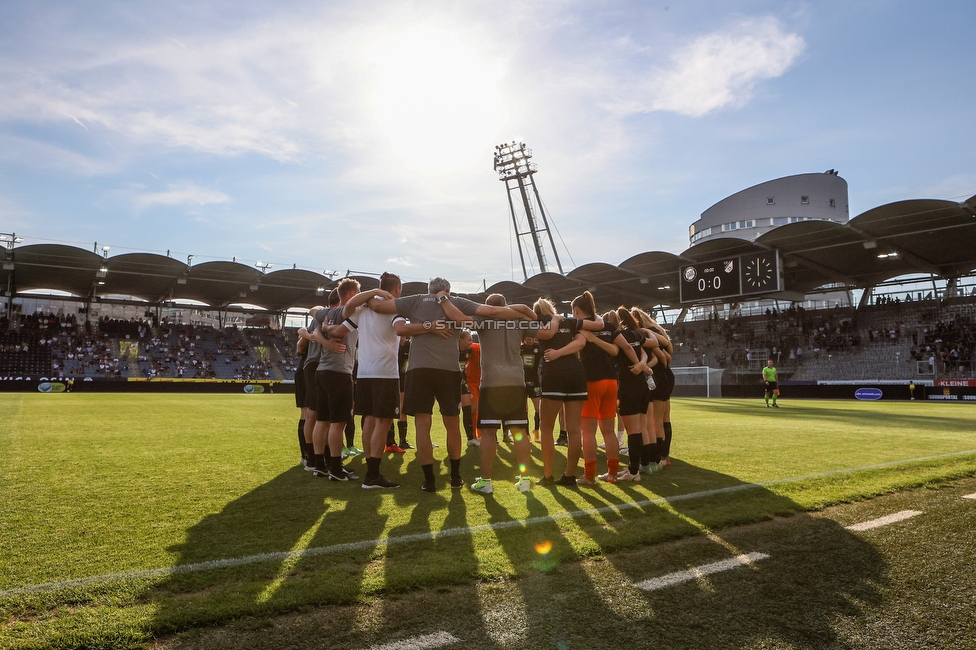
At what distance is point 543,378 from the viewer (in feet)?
19.0

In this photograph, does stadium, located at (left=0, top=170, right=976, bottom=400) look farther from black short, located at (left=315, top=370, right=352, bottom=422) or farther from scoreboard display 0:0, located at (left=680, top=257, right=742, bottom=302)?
black short, located at (left=315, top=370, right=352, bottom=422)

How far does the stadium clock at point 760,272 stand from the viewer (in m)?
29.0

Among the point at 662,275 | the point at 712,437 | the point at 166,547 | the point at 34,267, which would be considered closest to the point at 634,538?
the point at 166,547

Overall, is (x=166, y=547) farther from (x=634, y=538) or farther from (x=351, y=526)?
(x=634, y=538)

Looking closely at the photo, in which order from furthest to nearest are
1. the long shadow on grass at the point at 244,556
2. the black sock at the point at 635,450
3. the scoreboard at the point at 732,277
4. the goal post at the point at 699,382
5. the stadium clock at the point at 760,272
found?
1. the goal post at the point at 699,382
2. the scoreboard at the point at 732,277
3. the stadium clock at the point at 760,272
4. the black sock at the point at 635,450
5. the long shadow on grass at the point at 244,556

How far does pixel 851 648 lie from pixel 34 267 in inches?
1727

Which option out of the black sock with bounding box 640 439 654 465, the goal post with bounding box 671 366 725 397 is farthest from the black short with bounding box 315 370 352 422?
the goal post with bounding box 671 366 725 397

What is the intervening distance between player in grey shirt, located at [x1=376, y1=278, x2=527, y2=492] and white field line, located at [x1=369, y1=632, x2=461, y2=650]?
285 cm

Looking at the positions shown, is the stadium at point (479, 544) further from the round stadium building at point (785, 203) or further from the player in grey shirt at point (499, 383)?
the round stadium building at point (785, 203)

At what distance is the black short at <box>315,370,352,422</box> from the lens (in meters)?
5.91

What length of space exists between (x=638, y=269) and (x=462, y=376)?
32.1m

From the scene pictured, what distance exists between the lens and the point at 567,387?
564cm

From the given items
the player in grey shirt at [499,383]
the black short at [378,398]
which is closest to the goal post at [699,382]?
the player in grey shirt at [499,383]

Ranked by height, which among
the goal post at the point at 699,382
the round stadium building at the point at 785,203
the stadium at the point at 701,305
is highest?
the round stadium building at the point at 785,203
